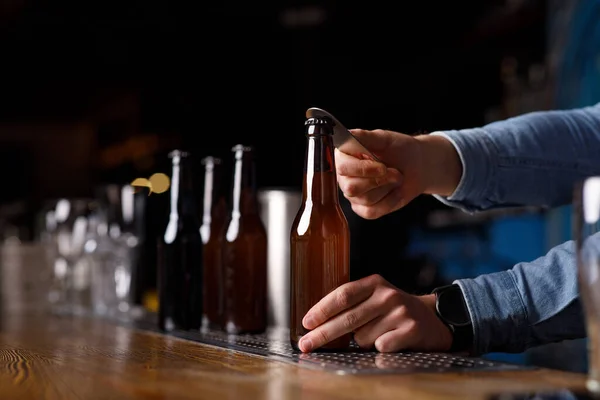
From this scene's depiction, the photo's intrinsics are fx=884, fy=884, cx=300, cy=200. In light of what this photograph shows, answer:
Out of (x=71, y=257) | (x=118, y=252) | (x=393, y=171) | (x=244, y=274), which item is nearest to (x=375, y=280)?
(x=393, y=171)

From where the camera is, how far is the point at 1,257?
2.73 m

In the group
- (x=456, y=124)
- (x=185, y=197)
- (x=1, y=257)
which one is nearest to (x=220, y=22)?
(x=456, y=124)

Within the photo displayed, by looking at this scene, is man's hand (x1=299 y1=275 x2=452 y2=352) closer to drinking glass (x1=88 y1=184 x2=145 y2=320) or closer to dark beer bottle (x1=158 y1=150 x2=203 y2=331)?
dark beer bottle (x1=158 y1=150 x2=203 y2=331)

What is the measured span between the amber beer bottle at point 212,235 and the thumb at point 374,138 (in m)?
0.32

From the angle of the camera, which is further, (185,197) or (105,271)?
(105,271)

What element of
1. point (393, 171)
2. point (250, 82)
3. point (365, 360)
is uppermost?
point (250, 82)

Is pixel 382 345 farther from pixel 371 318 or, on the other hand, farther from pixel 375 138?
pixel 375 138

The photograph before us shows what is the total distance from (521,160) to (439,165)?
17 cm

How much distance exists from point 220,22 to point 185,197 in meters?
5.20

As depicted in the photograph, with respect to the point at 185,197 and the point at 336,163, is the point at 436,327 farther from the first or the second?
the point at 185,197

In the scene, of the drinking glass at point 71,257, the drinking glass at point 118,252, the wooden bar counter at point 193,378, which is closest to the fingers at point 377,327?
the wooden bar counter at point 193,378

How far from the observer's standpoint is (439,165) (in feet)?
4.15

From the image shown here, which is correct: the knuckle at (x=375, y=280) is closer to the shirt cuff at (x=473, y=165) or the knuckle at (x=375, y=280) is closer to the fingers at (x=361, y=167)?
the fingers at (x=361, y=167)

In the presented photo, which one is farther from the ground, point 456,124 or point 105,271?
point 456,124
